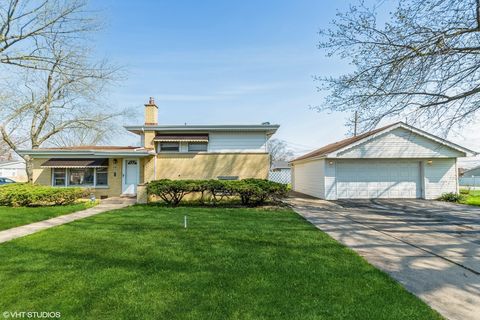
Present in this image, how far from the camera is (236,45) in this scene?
14266mm

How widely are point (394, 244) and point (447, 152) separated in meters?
13.6

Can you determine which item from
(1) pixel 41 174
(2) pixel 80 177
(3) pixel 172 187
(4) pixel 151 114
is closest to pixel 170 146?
(4) pixel 151 114

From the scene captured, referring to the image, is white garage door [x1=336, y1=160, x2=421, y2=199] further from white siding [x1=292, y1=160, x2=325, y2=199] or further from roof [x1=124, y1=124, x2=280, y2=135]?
roof [x1=124, y1=124, x2=280, y2=135]

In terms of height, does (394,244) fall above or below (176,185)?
below

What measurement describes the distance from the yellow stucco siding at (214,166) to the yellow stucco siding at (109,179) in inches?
103

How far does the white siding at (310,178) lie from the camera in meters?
17.4

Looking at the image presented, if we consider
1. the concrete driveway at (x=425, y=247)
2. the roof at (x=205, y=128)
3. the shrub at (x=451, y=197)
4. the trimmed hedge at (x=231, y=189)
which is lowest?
the concrete driveway at (x=425, y=247)

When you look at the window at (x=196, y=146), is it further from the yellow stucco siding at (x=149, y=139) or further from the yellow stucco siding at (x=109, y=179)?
the yellow stucco siding at (x=109, y=179)

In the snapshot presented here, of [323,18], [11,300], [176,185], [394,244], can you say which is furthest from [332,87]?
[11,300]

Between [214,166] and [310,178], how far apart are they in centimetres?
795

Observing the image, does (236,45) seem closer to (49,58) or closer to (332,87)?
(332,87)

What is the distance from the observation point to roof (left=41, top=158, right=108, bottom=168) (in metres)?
15.9

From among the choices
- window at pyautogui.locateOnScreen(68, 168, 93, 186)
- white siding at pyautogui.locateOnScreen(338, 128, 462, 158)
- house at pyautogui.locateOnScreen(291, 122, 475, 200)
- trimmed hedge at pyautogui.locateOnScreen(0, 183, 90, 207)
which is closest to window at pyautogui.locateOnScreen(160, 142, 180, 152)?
window at pyautogui.locateOnScreen(68, 168, 93, 186)

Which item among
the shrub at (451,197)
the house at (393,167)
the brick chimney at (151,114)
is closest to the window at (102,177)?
the brick chimney at (151,114)
